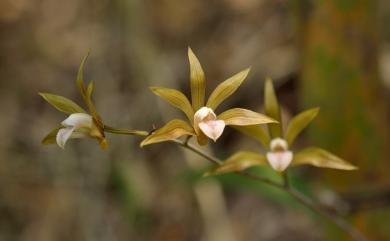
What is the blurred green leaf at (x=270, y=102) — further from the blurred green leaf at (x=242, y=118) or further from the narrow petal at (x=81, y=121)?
the narrow petal at (x=81, y=121)

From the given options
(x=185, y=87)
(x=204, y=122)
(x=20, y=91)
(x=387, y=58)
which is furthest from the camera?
(x=20, y=91)

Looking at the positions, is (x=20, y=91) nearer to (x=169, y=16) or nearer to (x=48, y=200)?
(x=48, y=200)

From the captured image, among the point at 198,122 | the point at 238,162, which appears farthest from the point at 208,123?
the point at 238,162

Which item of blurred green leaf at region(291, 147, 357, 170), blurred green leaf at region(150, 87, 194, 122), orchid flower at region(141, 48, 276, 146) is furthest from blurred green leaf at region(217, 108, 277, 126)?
blurred green leaf at region(291, 147, 357, 170)

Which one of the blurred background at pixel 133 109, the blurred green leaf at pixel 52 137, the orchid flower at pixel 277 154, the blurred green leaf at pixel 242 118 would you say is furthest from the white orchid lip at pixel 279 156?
the blurred background at pixel 133 109

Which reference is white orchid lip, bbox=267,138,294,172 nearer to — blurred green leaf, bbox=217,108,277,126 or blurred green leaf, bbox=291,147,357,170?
blurred green leaf, bbox=291,147,357,170

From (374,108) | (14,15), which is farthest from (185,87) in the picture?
(374,108)
